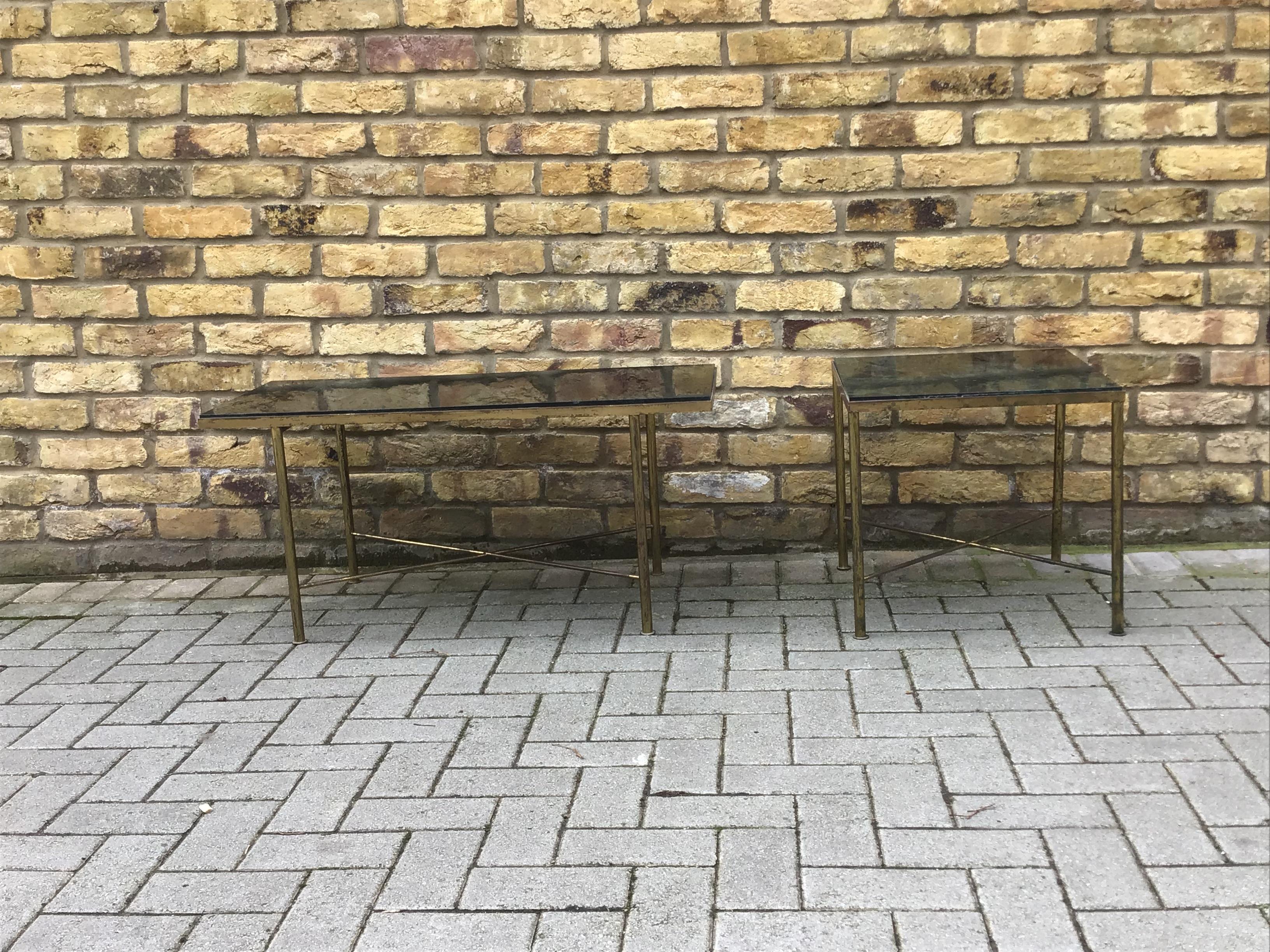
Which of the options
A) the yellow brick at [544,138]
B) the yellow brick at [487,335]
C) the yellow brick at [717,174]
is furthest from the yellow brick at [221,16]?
the yellow brick at [717,174]

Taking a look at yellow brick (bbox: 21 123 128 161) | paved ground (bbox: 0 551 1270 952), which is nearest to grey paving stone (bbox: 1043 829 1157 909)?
paved ground (bbox: 0 551 1270 952)

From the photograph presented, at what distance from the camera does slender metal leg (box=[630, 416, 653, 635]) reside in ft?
12.3

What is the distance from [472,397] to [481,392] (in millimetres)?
79

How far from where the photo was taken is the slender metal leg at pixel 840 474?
4.27 m

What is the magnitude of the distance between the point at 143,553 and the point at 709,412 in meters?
2.27

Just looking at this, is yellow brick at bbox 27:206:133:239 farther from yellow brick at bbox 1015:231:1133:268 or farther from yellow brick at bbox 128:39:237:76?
yellow brick at bbox 1015:231:1133:268

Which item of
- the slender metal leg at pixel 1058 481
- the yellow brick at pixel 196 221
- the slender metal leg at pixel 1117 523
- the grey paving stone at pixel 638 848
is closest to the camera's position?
the grey paving stone at pixel 638 848

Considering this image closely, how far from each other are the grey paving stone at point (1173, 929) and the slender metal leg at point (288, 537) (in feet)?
8.45

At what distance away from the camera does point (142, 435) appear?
463 centimetres

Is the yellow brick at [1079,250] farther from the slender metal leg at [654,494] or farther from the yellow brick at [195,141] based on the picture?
the yellow brick at [195,141]

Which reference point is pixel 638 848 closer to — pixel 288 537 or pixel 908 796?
pixel 908 796

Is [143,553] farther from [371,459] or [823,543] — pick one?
[823,543]

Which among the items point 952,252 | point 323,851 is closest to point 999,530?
point 952,252

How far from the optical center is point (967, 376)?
378 centimetres
